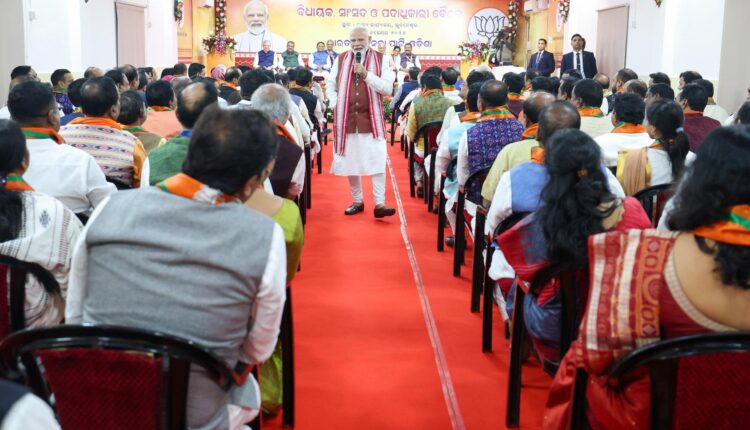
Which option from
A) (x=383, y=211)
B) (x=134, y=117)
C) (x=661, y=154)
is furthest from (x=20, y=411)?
(x=383, y=211)

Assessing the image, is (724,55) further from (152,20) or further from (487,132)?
(152,20)

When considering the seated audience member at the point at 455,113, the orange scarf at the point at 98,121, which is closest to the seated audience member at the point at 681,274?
the orange scarf at the point at 98,121

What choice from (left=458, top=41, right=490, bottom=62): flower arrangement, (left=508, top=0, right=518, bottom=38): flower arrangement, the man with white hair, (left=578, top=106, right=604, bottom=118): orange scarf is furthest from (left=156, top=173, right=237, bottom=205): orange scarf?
(left=508, top=0, right=518, bottom=38): flower arrangement

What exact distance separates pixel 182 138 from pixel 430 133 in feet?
11.8

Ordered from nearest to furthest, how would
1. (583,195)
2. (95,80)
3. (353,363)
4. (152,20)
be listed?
(583,195)
(353,363)
(95,80)
(152,20)

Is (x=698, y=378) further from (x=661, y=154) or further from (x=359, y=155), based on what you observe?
(x=359, y=155)

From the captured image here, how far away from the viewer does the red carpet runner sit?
298 cm

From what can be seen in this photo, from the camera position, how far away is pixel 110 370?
1557 millimetres

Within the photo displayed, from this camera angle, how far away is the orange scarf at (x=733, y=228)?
1.68m

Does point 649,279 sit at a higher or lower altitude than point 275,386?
higher

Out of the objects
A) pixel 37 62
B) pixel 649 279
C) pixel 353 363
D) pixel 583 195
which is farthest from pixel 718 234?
pixel 37 62

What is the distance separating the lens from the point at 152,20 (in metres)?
13.8

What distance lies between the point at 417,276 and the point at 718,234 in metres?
3.13

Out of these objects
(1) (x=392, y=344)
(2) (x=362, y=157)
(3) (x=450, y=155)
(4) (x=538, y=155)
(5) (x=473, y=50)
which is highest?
(5) (x=473, y=50)
